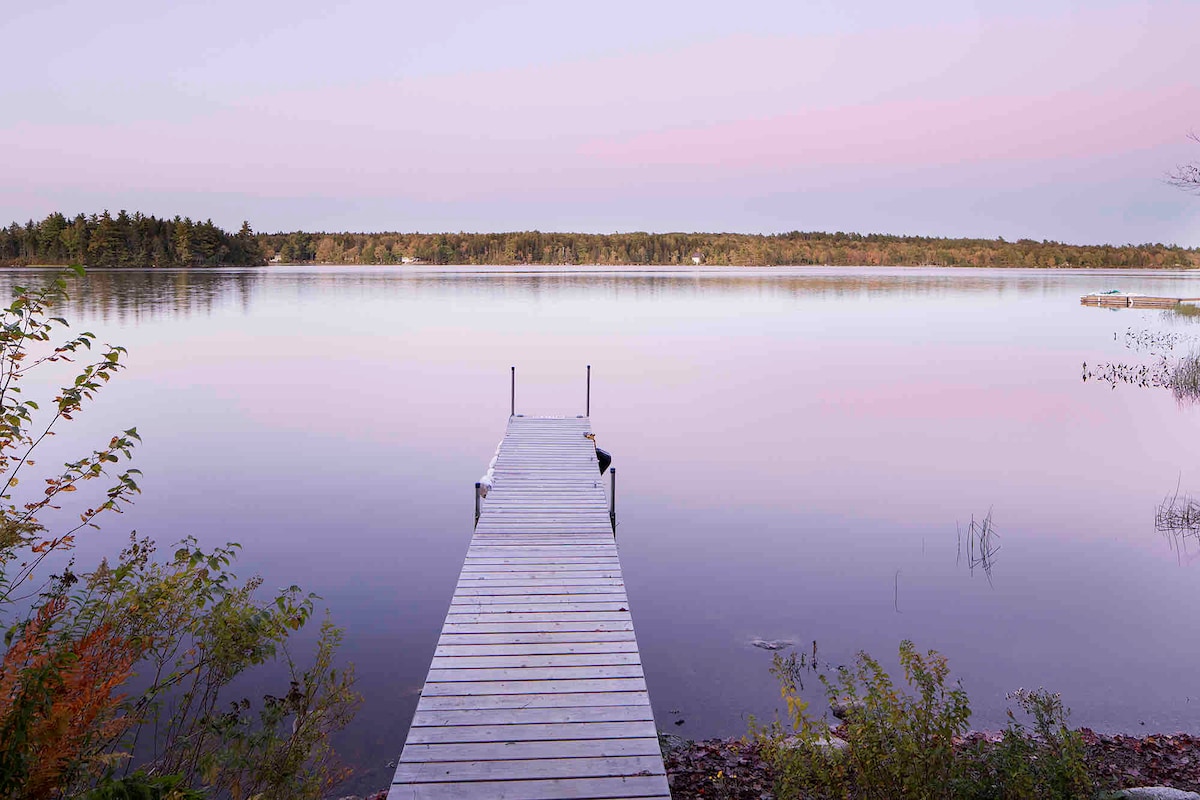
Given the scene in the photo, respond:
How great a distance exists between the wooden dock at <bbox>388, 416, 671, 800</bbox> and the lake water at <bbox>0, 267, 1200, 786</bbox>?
835mm

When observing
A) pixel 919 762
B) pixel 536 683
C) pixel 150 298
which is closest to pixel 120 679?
pixel 536 683

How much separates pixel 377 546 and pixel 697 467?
5958 millimetres

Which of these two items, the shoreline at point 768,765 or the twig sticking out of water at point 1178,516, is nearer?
the shoreline at point 768,765

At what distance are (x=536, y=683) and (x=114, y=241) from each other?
Answer: 95.6 m

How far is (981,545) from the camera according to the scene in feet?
32.7

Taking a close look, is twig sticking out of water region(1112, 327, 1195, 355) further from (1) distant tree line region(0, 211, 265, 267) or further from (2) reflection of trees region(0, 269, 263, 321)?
(1) distant tree line region(0, 211, 265, 267)

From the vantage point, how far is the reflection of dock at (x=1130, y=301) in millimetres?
41634

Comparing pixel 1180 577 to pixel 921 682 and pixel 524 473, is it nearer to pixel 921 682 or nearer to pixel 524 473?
pixel 921 682

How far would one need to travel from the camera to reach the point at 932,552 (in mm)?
9773

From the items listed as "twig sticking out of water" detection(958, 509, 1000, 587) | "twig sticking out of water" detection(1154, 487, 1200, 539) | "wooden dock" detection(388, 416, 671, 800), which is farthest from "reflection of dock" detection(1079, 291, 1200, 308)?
"wooden dock" detection(388, 416, 671, 800)

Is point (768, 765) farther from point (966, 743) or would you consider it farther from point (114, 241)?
point (114, 241)

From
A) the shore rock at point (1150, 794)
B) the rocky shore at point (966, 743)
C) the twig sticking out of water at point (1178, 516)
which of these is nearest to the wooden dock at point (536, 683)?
the rocky shore at point (966, 743)

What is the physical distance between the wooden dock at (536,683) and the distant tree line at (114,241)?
88.3m

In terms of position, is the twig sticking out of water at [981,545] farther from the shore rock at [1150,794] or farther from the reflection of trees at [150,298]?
the reflection of trees at [150,298]
